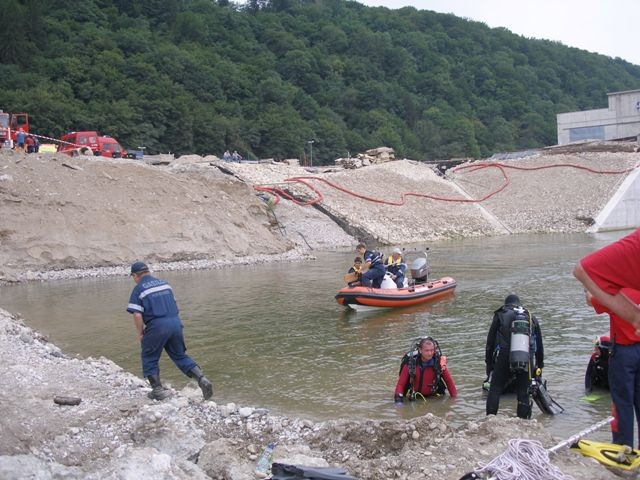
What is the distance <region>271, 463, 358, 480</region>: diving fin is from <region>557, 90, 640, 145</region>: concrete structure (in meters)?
55.2

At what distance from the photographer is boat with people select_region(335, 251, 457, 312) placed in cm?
1332

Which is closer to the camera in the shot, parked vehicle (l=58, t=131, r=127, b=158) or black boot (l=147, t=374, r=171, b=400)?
black boot (l=147, t=374, r=171, b=400)

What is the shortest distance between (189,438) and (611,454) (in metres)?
3.19

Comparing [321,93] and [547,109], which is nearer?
[321,93]

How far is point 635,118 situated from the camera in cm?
5497

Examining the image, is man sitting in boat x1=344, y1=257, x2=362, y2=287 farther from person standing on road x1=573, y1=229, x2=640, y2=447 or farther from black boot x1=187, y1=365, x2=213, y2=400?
person standing on road x1=573, y1=229, x2=640, y2=447

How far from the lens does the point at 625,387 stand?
470 centimetres

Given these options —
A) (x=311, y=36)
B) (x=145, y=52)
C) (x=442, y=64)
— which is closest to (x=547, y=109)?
(x=442, y=64)

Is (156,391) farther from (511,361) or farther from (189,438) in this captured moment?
(511,361)

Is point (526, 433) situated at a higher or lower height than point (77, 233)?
lower

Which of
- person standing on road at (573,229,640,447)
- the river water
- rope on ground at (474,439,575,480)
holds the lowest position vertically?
the river water

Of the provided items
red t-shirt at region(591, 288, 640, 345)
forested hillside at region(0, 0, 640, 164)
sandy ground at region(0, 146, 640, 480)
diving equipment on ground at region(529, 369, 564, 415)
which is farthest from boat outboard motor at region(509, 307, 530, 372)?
forested hillside at region(0, 0, 640, 164)

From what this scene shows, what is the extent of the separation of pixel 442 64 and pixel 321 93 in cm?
3071

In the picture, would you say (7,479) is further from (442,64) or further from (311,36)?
(442,64)
